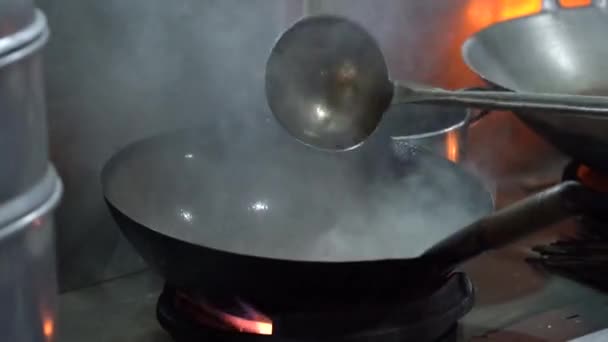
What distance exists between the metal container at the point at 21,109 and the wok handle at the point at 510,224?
31cm

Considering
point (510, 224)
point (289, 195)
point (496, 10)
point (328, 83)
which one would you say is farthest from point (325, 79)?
point (496, 10)

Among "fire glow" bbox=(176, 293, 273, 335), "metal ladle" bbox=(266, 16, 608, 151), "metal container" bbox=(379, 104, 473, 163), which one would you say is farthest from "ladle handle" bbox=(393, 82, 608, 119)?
"fire glow" bbox=(176, 293, 273, 335)

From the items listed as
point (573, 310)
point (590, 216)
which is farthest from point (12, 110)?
point (590, 216)

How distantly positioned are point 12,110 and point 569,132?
0.61m

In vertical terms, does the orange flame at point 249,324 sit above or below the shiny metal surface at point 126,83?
below

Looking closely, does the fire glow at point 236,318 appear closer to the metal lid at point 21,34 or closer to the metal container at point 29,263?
the metal container at point 29,263

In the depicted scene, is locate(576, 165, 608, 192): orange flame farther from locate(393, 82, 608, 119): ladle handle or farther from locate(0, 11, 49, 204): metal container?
locate(0, 11, 49, 204): metal container

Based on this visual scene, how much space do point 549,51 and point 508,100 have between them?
0.42 m

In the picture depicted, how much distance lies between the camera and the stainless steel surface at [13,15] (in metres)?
0.60

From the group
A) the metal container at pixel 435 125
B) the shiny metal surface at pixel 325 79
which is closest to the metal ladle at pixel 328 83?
the shiny metal surface at pixel 325 79

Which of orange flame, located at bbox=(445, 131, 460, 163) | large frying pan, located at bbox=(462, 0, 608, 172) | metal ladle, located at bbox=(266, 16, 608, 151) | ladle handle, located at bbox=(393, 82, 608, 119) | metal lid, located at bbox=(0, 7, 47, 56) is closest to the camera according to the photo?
metal lid, located at bbox=(0, 7, 47, 56)

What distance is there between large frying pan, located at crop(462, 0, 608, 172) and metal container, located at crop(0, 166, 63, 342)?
0.60 m

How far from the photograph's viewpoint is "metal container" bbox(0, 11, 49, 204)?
1.98 ft

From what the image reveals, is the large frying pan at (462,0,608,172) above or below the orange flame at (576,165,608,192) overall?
above
